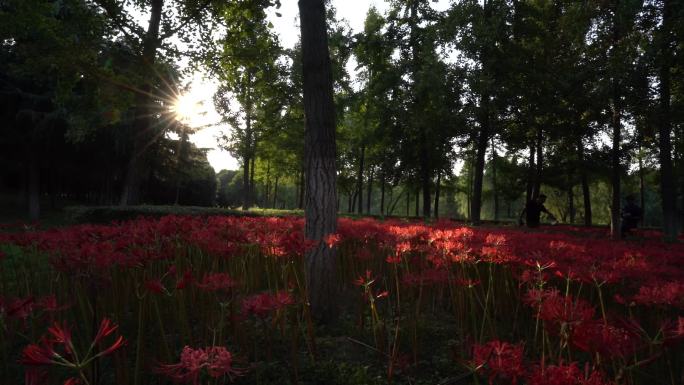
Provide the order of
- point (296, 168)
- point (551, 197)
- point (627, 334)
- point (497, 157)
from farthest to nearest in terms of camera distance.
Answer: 1. point (551, 197)
2. point (296, 168)
3. point (497, 157)
4. point (627, 334)

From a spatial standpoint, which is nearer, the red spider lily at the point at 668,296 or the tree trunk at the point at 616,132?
the red spider lily at the point at 668,296

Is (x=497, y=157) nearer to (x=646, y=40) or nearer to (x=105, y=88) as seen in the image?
(x=646, y=40)

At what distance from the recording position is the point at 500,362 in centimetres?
155

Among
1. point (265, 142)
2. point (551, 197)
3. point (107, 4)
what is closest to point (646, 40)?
point (107, 4)

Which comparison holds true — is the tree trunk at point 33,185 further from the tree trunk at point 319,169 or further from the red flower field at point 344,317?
the tree trunk at point 319,169

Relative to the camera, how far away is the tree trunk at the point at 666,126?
419 inches

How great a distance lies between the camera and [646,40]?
1102 centimetres

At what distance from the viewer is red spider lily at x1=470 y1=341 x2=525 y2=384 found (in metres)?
1.53

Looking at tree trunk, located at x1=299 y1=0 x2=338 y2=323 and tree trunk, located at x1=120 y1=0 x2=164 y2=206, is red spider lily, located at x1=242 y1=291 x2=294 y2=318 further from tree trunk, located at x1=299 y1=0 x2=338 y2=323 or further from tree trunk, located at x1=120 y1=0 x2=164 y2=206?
tree trunk, located at x1=120 y1=0 x2=164 y2=206

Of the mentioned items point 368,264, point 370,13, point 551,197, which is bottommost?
point 368,264

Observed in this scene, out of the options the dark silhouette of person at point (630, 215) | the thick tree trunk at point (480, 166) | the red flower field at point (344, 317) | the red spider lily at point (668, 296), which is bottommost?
the red flower field at point (344, 317)

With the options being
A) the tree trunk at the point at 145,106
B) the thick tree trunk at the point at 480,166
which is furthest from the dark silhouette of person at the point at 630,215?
the tree trunk at the point at 145,106

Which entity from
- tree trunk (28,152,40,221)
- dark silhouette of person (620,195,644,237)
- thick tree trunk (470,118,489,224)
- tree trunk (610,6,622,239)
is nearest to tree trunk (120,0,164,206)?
tree trunk (28,152,40,221)

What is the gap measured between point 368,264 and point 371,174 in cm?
3458
